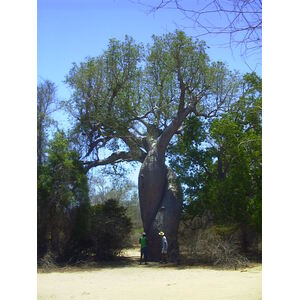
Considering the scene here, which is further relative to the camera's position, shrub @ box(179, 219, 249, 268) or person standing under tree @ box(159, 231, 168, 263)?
person standing under tree @ box(159, 231, 168, 263)

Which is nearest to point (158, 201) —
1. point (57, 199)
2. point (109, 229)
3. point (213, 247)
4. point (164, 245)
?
point (164, 245)

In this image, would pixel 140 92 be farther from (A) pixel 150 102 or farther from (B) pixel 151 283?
(B) pixel 151 283

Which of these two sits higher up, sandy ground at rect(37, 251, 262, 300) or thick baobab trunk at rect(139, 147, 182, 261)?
→ thick baobab trunk at rect(139, 147, 182, 261)

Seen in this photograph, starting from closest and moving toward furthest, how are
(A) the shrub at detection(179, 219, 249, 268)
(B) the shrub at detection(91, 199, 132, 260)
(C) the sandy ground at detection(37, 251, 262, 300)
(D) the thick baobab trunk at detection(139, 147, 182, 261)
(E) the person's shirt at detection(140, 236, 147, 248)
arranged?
(C) the sandy ground at detection(37, 251, 262, 300), (A) the shrub at detection(179, 219, 249, 268), (E) the person's shirt at detection(140, 236, 147, 248), (B) the shrub at detection(91, 199, 132, 260), (D) the thick baobab trunk at detection(139, 147, 182, 261)

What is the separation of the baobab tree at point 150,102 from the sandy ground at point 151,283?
7.41 feet

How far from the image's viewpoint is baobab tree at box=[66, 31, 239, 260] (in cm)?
1591

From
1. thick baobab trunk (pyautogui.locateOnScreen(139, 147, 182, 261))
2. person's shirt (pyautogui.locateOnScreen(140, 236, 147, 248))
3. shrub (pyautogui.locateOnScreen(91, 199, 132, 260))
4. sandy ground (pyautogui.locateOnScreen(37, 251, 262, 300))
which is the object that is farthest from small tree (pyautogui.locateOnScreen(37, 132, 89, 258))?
thick baobab trunk (pyautogui.locateOnScreen(139, 147, 182, 261))

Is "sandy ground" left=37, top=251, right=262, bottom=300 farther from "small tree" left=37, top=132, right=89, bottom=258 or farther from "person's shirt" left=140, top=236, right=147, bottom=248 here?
"small tree" left=37, top=132, right=89, bottom=258

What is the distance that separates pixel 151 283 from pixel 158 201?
5249mm

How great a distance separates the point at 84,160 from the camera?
656 inches

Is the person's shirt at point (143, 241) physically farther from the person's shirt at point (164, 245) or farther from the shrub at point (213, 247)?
the shrub at point (213, 247)

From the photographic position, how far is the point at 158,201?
16.5m
